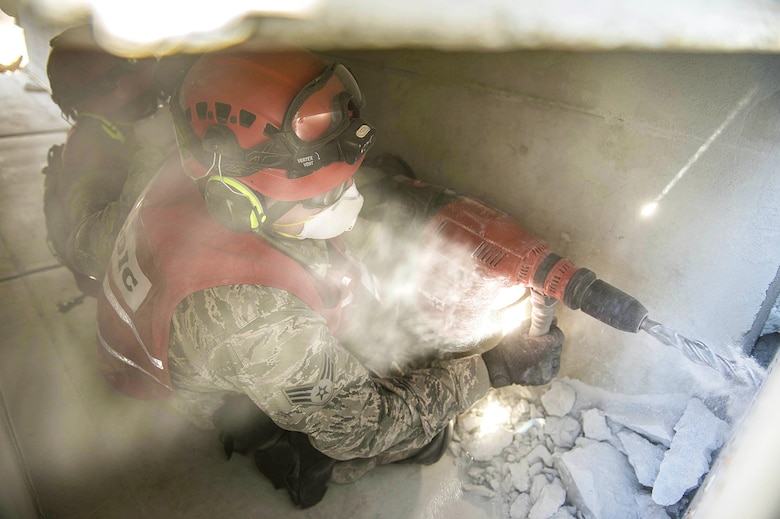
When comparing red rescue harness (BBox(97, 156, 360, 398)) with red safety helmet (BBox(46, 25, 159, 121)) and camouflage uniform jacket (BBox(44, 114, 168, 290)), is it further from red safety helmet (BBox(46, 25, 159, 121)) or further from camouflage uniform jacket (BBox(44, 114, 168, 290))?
red safety helmet (BBox(46, 25, 159, 121))

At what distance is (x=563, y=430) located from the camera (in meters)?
1.63

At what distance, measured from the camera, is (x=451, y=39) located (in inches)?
20.2

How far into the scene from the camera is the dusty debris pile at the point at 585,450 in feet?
4.20

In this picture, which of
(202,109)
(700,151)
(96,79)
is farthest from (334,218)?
(96,79)

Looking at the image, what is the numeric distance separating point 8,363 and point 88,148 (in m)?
1.02

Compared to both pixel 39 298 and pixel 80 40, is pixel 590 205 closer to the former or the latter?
pixel 80 40

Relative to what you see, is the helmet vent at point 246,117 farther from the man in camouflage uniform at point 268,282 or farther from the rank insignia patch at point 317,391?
the rank insignia patch at point 317,391

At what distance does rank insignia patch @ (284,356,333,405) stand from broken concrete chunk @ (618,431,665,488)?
3.22 ft

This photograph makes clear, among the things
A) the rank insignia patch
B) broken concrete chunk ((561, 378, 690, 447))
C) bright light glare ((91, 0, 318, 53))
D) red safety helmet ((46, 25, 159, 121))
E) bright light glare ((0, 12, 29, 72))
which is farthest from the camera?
bright light glare ((0, 12, 29, 72))

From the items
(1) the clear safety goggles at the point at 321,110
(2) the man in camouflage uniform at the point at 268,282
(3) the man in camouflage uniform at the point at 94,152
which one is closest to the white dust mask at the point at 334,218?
(2) the man in camouflage uniform at the point at 268,282

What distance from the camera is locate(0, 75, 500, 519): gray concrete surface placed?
1.59 metres

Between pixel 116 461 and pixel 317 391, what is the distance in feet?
3.51

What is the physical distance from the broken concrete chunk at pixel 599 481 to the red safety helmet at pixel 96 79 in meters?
2.29

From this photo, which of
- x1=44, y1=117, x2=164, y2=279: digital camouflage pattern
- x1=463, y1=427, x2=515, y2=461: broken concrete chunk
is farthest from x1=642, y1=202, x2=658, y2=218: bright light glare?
x1=44, y1=117, x2=164, y2=279: digital camouflage pattern
